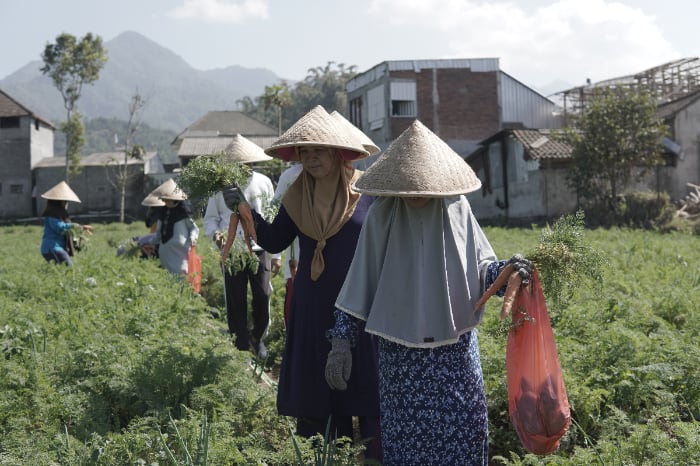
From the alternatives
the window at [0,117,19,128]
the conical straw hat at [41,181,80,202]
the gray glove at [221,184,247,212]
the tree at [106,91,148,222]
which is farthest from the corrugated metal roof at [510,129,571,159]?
the window at [0,117,19,128]

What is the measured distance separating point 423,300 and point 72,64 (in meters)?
47.8

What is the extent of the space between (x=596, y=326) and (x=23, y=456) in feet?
14.2

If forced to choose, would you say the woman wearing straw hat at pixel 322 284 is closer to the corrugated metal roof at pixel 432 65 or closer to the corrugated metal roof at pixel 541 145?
the corrugated metal roof at pixel 541 145

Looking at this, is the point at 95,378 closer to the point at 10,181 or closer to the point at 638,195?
the point at 638,195

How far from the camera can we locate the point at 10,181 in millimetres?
45031

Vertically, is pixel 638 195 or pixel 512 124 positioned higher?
pixel 512 124

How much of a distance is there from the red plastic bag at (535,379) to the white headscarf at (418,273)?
22 cm

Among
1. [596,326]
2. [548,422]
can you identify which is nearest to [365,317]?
[548,422]

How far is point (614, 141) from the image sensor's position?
80.8 feet

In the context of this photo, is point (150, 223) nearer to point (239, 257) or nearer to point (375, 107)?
point (239, 257)

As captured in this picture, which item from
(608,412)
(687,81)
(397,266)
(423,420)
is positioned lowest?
(608,412)

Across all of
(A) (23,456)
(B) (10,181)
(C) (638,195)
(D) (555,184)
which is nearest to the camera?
(A) (23,456)

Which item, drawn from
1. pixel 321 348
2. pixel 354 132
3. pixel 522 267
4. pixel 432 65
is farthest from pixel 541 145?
pixel 522 267

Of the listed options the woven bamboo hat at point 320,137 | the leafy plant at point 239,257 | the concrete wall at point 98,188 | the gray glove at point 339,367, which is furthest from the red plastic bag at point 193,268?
the concrete wall at point 98,188
